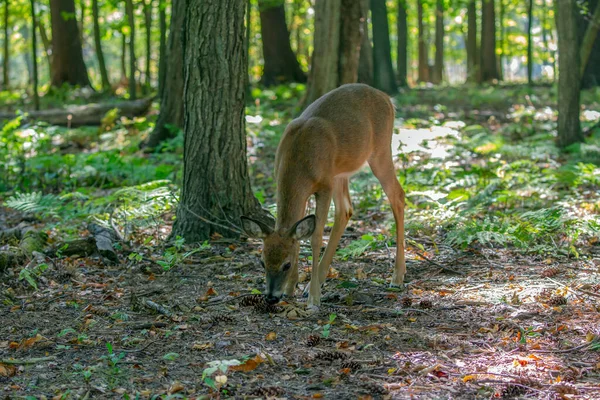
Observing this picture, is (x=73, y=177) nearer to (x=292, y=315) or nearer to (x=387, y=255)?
(x=387, y=255)

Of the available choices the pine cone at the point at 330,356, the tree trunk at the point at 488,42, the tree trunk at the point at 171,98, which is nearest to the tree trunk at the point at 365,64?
the tree trunk at the point at 171,98

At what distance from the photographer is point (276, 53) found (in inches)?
A: 898

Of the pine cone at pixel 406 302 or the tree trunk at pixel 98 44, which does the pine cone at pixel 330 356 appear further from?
the tree trunk at pixel 98 44

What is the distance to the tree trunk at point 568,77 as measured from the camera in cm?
1204

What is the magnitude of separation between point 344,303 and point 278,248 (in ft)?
2.65

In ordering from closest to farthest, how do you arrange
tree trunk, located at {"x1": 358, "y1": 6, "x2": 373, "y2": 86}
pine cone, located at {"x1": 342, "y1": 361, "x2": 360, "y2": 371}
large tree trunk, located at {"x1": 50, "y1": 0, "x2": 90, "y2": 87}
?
pine cone, located at {"x1": 342, "y1": 361, "x2": 360, "y2": 371} < tree trunk, located at {"x1": 358, "y1": 6, "x2": 373, "y2": 86} < large tree trunk, located at {"x1": 50, "y1": 0, "x2": 90, "y2": 87}

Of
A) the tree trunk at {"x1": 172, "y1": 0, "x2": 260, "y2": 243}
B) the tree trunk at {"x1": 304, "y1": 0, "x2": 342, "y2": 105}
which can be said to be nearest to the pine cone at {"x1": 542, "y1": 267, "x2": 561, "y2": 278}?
the tree trunk at {"x1": 172, "y1": 0, "x2": 260, "y2": 243}

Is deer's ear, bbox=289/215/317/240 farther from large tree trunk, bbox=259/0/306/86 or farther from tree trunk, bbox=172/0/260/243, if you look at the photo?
large tree trunk, bbox=259/0/306/86

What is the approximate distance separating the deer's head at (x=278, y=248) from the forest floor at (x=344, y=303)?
241 mm

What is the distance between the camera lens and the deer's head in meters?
5.90

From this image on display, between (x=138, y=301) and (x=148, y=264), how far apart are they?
135cm

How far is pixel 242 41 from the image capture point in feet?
25.8

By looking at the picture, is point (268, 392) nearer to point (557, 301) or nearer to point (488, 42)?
point (557, 301)

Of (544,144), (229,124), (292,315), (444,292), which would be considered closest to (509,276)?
(444,292)
